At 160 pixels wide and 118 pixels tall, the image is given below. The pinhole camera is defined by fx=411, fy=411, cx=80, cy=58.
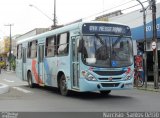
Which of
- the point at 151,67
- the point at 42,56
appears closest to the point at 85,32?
the point at 42,56

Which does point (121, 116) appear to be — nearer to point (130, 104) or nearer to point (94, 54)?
point (130, 104)

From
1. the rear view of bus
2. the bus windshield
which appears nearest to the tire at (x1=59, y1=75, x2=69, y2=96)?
the rear view of bus

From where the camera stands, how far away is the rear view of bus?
1617 cm

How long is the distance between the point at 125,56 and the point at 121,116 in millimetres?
5649

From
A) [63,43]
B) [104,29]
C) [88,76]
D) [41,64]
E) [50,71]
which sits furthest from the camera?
[41,64]

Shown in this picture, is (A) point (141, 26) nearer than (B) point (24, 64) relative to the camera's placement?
No

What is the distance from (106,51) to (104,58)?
0.96ft

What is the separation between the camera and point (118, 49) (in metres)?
16.7

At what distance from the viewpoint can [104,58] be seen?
16391mm

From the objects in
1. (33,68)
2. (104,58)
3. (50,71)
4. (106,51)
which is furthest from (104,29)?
(33,68)

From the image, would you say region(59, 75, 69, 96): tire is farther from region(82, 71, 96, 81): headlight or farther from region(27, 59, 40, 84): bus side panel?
region(27, 59, 40, 84): bus side panel

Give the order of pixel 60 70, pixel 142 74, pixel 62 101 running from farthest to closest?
pixel 142 74 → pixel 60 70 → pixel 62 101

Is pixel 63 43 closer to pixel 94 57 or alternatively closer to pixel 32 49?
pixel 94 57

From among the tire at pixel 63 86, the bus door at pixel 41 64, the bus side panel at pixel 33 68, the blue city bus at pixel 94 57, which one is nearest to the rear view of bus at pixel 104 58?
the blue city bus at pixel 94 57
